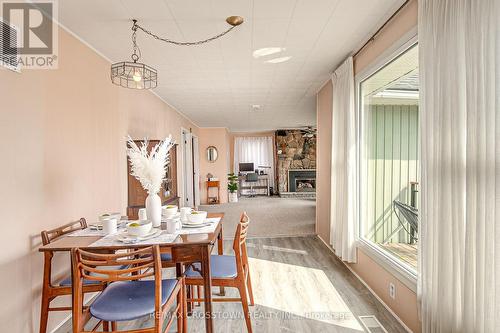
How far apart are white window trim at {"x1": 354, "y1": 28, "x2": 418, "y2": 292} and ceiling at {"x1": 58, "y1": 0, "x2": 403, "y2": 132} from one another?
0.93 ft

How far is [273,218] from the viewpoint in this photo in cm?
609

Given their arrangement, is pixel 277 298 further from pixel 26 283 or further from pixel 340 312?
pixel 26 283

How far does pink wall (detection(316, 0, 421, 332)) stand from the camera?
1942 millimetres

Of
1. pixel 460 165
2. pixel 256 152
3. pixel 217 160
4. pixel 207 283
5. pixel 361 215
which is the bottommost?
pixel 207 283

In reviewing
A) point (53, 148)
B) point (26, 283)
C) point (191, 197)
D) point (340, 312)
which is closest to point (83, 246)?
point (26, 283)

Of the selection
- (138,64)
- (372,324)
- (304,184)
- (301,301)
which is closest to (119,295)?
(301,301)

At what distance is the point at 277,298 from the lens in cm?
251

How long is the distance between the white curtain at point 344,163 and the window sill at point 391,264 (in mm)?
207

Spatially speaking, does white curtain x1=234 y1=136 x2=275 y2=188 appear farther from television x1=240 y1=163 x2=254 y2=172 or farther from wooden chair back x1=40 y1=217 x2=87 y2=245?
wooden chair back x1=40 y1=217 x2=87 y2=245

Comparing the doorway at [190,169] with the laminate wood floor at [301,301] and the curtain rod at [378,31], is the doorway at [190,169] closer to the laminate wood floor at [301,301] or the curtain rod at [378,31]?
the laminate wood floor at [301,301]

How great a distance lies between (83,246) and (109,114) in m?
1.77

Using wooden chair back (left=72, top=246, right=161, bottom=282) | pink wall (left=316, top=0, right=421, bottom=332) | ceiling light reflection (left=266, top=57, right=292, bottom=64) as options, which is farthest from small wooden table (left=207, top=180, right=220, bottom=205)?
wooden chair back (left=72, top=246, right=161, bottom=282)

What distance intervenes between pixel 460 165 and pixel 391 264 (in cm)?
119

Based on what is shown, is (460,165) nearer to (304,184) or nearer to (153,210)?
(153,210)
